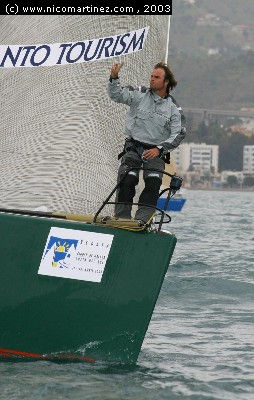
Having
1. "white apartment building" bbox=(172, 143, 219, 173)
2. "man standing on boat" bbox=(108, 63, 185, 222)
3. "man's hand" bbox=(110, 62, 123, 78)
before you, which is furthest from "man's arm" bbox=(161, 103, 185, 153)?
"white apartment building" bbox=(172, 143, 219, 173)

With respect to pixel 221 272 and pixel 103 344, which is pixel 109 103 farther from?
pixel 221 272

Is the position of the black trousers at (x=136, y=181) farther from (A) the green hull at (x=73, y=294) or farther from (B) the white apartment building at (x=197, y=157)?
(B) the white apartment building at (x=197, y=157)

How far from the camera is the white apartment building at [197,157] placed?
412 feet

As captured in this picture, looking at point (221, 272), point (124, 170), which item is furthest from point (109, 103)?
point (221, 272)

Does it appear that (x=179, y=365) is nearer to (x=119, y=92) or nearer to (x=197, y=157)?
(x=119, y=92)

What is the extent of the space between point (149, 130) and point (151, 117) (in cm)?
6

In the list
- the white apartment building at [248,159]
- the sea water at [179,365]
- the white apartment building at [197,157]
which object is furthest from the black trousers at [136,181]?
the white apartment building at [248,159]

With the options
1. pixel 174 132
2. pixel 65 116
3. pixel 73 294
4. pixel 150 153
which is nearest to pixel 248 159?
pixel 65 116

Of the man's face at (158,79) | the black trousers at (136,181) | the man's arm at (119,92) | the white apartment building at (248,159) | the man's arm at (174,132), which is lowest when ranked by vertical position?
the black trousers at (136,181)

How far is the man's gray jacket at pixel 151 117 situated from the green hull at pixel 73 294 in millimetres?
632

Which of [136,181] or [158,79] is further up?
[158,79]

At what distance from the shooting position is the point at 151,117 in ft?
19.9

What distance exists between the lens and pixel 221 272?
10.9m

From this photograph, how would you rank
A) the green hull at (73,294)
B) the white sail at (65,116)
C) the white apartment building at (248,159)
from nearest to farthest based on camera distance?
the green hull at (73,294) < the white sail at (65,116) < the white apartment building at (248,159)
